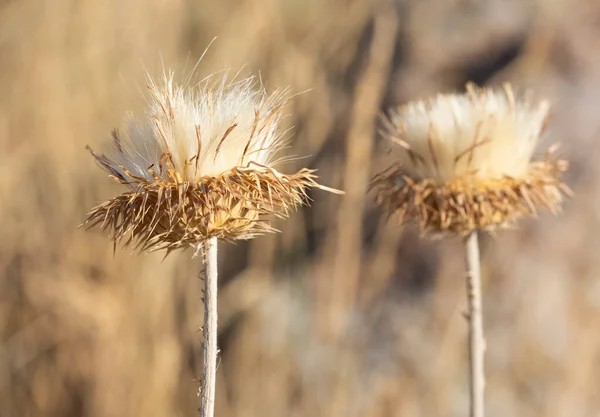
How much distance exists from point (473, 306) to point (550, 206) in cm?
12

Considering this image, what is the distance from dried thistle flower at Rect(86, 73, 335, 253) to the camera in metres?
Answer: 0.40

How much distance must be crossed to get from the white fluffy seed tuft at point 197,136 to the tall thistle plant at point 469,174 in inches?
6.9

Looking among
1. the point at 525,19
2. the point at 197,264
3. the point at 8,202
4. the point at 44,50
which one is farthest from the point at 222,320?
the point at 525,19

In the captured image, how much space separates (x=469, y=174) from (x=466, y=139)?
0.03 meters

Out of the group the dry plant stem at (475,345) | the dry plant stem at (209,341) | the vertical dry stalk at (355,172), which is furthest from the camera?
the vertical dry stalk at (355,172)

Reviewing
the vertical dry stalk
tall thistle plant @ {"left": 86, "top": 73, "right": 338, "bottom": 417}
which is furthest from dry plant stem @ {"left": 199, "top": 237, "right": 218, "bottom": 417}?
the vertical dry stalk

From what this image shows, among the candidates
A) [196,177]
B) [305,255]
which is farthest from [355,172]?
[196,177]

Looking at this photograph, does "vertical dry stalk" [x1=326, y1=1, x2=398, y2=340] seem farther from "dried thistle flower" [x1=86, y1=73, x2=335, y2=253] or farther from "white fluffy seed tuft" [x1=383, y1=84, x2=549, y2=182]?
"dried thistle flower" [x1=86, y1=73, x2=335, y2=253]

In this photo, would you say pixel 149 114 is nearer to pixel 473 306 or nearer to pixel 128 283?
pixel 473 306

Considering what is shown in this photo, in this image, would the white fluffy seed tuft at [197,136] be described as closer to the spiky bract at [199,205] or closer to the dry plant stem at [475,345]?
the spiky bract at [199,205]

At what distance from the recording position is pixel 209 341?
0.38 metres

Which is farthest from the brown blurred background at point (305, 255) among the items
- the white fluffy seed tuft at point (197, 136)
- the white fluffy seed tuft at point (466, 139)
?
the white fluffy seed tuft at point (197, 136)

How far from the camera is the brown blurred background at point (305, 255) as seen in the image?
1.10 metres

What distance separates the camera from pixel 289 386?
1.25 m
